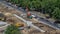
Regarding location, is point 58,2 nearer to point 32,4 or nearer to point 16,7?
point 32,4

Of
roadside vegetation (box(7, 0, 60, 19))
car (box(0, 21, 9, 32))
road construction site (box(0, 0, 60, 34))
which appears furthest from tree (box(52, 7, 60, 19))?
car (box(0, 21, 9, 32))

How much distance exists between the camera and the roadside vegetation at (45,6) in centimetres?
1067

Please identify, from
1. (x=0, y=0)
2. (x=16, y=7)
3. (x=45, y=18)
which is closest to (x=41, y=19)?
(x=45, y=18)

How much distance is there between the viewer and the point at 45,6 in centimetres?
1182

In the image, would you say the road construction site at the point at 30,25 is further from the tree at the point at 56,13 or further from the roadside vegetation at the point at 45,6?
the roadside vegetation at the point at 45,6

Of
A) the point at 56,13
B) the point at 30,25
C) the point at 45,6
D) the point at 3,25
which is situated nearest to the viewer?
the point at 30,25

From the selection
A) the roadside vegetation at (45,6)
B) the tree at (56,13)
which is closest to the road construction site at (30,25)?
the tree at (56,13)

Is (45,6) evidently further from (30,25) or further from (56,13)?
(30,25)

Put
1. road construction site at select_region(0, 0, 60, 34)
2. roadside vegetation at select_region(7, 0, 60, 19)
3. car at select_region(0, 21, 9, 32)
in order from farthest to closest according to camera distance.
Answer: roadside vegetation at select_region(7, 0, 60, 19) < car at select_region(0, 21, 9, 32) < road construction site at select_region(0, 0, 60, 34)

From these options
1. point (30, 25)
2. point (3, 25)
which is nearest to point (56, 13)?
point (30, 25)

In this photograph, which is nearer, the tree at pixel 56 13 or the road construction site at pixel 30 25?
the road construction site at pixel 30 25

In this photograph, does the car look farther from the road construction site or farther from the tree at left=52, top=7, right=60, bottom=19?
the tree at left=52, top=7, right=60, bottom=19

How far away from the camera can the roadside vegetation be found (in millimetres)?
10673

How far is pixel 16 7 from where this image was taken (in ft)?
46.4
